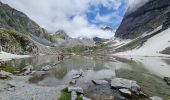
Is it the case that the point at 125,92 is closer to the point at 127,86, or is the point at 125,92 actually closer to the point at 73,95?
the point at 127,86

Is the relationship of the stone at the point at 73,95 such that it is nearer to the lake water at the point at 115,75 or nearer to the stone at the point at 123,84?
the lake water at the point at 115,75

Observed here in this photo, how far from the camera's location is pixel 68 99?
29672mm

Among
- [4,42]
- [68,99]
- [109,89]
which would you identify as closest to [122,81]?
[109,89]

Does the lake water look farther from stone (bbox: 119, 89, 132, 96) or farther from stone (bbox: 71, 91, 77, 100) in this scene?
stone (bbox: 71, 91, 77, 100)

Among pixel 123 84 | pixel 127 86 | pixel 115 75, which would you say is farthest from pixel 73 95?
pixel 115 75

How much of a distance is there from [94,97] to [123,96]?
443 centimetres

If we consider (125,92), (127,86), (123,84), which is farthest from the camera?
(123,84)

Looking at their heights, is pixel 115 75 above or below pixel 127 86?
above

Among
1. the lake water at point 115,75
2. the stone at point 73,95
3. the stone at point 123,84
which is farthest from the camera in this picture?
the lake water at point 115,75

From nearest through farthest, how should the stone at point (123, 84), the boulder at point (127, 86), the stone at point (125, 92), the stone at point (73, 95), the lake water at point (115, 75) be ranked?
1. the stone at point (73, 95)
2. the stone at point (125, 92)
3. the boulder at point (127, 86)
4. the stone at point (123, 84)
5. the lake water at point (115, 75)

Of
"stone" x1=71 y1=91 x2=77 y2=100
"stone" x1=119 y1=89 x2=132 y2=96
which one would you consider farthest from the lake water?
"stone" x1=71 y1=91 x2=77 y2=100

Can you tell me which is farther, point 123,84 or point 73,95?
point 123,84

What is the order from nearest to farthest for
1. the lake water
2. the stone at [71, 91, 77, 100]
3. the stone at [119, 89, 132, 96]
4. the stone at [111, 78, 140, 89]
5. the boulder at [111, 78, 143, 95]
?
the stone at [71, 91, 77, 100] → the stone at [119, 89, 132, 96] → the boulder at [111, 78, 143, 95] → the stone at [111, 78, 140, 89] → the lake water

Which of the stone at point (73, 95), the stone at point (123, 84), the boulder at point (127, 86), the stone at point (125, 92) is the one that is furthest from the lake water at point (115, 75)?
the stone at point (73, 95)
